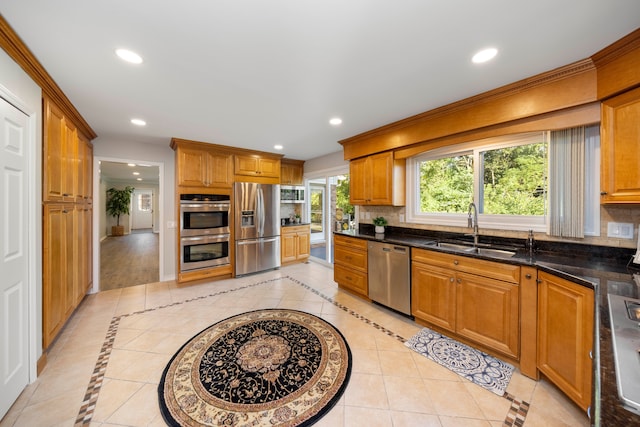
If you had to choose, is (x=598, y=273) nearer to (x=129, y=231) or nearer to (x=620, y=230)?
(x=620, y=230)

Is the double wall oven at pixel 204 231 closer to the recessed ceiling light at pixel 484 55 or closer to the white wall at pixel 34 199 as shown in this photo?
the white wall at pixel 34 199

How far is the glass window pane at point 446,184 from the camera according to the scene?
112 inches

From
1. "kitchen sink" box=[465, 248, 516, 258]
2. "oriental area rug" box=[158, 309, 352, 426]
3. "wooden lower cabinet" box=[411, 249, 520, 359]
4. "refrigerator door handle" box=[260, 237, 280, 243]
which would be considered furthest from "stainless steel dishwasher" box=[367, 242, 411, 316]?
"refrigerator door handle" box=[260, 237, 280, 243]

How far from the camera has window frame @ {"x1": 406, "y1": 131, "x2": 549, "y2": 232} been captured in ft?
7.56

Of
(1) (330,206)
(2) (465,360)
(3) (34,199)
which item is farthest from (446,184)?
(3) (34,199)

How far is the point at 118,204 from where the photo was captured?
929 centimetres

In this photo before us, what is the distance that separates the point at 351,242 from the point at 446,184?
1472 millimetres

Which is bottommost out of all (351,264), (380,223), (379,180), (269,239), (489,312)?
(489,312)

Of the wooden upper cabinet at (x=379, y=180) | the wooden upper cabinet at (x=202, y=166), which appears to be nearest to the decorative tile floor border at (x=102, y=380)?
the wooden upper cabinet at (x=379, y=180)

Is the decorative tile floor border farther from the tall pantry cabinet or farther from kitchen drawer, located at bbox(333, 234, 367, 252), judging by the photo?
kitchen drawer, located at bbox(333, 234, 367, 252)

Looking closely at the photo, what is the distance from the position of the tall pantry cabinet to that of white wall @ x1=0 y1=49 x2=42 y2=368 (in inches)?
3.5

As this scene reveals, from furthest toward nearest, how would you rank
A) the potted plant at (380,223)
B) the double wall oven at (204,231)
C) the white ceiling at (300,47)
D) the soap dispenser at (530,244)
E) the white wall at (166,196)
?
the white wall at (166,196) → the double wall oven at (204,231) → the potted plant at (380,223) → the soap dispenser at (530,244) → the white ceiling at (300,47)

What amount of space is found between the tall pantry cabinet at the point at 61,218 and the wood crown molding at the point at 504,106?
3424 millimetres

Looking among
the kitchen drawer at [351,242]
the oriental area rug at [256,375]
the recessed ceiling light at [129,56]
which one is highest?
the recessed ceiling light at [129,56]
